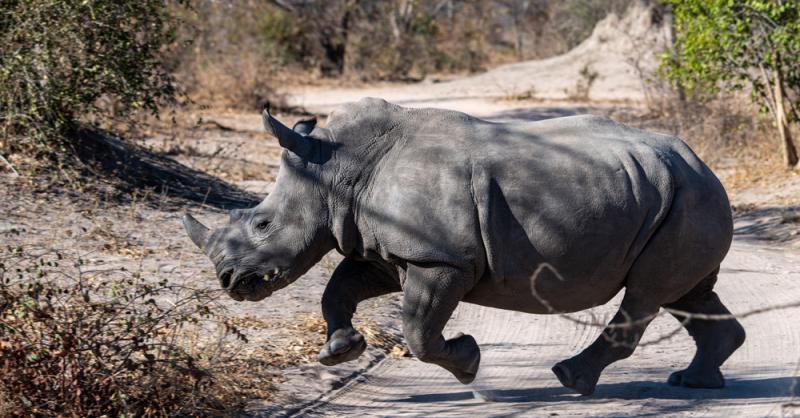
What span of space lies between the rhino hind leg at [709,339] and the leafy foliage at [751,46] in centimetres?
755

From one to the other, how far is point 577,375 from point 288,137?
6.22 ft

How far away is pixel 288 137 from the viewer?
17.9ft

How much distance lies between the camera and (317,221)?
5.50 metres

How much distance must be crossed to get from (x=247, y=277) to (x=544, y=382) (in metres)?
1.89

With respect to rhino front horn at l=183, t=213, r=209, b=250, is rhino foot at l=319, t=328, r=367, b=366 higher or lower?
lower

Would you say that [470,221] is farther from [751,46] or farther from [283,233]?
[751,46]

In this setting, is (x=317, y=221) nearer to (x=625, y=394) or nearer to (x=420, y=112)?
(x=420, y=112)

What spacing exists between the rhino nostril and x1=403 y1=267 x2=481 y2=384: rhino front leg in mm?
846

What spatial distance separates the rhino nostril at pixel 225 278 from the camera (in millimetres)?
A: 5508

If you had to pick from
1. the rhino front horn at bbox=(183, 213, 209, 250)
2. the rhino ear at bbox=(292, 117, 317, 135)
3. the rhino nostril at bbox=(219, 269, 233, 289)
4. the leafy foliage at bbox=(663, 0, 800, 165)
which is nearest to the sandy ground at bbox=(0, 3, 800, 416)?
the rhino nostril at bbox=(219, 269, 233, 289)

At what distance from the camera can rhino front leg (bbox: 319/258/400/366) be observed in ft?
18.4

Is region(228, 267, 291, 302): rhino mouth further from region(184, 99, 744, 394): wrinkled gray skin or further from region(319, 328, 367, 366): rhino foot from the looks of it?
region(319, 328, 367, 366): rhino foot

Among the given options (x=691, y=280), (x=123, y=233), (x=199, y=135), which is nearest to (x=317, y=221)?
Answer: (x=691, y=280)

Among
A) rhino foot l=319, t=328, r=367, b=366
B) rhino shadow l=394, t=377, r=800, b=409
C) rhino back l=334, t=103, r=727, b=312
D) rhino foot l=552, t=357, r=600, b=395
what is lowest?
rhino shadow l=394, t=377, r=800, b=409
